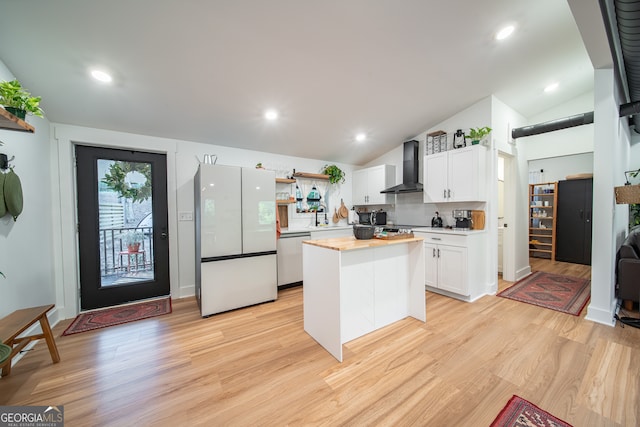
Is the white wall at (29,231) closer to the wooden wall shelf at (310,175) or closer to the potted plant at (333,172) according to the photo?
the wooden wall shelf at (310,175)

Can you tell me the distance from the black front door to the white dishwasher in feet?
5.56

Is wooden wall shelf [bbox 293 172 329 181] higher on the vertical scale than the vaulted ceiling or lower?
lower

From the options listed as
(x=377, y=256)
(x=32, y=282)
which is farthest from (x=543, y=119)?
(x=32, y=282)

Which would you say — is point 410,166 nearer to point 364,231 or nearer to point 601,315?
point 364,231

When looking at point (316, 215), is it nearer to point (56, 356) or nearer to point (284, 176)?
point (284, 176)

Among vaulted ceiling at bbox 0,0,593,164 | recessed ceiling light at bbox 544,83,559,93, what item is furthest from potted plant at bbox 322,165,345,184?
recessed ceiling light at bbox 544,83,559,93

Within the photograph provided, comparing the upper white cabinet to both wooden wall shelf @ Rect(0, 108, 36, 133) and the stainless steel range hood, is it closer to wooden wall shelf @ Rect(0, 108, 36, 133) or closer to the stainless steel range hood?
the stainless steel range hood

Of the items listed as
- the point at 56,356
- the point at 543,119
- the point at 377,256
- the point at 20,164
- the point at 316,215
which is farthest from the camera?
the point at 316,215

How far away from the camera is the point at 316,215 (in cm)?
483

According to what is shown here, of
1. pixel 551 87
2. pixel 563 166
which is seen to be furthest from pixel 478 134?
pixel 563 166

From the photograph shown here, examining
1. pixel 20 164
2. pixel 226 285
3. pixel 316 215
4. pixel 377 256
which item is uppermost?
pixel 20 164

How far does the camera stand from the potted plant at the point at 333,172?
479 cm

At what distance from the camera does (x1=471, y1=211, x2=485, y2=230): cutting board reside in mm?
3428

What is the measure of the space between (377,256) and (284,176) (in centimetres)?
267
